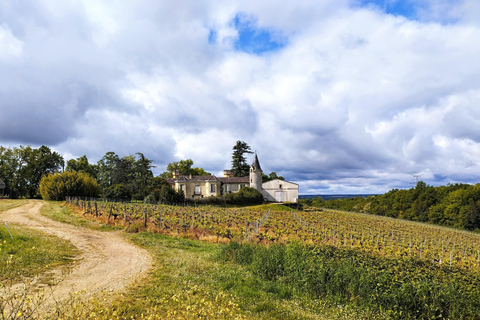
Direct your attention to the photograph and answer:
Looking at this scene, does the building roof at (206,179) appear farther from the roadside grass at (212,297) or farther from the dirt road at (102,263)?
the roadside grass at (212,297)

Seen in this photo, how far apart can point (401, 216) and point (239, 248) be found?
2791 inches

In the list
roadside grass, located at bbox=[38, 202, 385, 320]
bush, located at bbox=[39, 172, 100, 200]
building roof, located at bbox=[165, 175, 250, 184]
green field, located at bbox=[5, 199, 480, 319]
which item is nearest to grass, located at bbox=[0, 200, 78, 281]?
roadside grass, located at bbox=[38, 202, 385, 320]

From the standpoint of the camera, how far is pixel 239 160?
72250mm

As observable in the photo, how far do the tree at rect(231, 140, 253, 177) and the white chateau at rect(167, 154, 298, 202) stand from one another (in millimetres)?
10685

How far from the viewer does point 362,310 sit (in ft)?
25.5

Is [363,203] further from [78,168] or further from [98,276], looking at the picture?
[98,276]

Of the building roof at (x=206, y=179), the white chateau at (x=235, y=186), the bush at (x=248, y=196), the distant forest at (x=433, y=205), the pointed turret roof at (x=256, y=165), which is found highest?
the pointed turret roof at (x=256, y=165)

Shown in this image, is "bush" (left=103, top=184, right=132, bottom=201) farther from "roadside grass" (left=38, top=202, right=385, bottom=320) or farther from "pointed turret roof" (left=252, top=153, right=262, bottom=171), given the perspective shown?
"roadside grass" (left=38, top=202, right=385, bottom=320)

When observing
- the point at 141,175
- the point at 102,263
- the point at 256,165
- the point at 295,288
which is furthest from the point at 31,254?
the point at 256,165

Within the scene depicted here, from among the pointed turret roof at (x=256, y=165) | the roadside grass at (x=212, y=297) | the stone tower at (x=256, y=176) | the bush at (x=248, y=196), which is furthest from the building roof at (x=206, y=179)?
the roadside grass at (x=212, y=297)

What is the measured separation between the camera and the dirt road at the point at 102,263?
8320 mm

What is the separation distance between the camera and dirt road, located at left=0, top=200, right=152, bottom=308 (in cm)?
832

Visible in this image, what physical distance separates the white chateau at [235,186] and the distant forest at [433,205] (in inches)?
1203

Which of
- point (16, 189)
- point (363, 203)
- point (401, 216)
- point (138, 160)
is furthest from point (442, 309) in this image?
point (363, 203)
